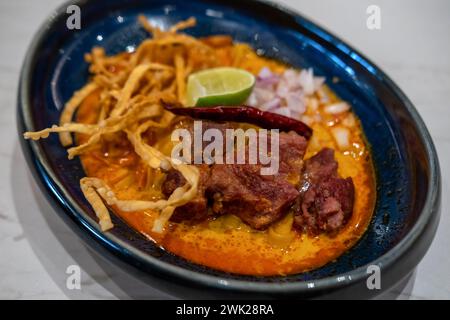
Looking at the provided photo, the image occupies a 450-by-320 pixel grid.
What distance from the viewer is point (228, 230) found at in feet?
8.18

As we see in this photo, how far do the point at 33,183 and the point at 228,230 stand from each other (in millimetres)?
1129

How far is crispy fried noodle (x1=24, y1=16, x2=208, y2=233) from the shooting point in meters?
2.32

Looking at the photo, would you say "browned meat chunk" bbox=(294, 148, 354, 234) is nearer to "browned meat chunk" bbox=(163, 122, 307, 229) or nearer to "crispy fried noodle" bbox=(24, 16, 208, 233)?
"browned meat chunk" bbox=(163, 122, 307, 229)

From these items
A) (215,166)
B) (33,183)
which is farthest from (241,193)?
(33,183)

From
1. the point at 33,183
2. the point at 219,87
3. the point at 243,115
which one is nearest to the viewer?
the point at 243,115

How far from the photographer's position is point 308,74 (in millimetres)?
3283

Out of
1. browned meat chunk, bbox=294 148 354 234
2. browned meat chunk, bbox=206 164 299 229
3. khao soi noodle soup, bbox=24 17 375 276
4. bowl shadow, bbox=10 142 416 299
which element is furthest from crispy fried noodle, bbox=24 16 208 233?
browned meat chunk, bbox=294 148 354 234

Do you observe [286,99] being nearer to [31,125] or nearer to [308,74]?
[308,74]

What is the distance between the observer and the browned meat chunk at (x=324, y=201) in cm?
244

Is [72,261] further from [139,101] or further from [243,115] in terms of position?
[243,115]

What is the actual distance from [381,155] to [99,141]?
1.52 meters

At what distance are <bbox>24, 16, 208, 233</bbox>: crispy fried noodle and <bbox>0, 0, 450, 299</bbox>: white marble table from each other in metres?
0.35

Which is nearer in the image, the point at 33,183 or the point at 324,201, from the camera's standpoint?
the point at 324,201

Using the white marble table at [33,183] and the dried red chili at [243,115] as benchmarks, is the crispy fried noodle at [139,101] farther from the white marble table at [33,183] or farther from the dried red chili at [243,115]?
the white marble table at [33,183]
